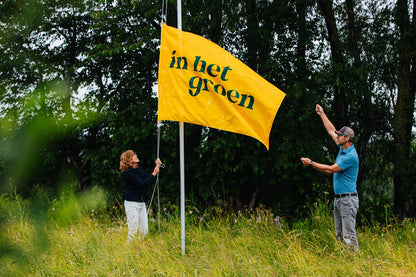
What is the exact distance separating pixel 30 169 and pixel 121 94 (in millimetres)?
9160

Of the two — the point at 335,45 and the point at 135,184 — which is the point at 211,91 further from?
the point at 335,45

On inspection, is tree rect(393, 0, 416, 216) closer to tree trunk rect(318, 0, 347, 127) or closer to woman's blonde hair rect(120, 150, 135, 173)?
tree trunk rect(318, 0, 347, 127)

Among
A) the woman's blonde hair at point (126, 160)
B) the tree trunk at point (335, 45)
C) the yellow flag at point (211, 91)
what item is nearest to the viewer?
the yellow flag at point (211, 91)

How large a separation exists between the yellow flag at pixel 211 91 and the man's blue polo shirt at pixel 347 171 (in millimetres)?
971

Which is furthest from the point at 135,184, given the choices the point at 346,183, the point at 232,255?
the point at 346,183

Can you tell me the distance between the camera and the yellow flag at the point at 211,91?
4.86 m

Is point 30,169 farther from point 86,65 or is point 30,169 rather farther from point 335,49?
point 86,65

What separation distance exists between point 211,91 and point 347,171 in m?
1.98

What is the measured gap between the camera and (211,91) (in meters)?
4.95

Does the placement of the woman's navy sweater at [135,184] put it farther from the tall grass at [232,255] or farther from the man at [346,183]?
the man at [346,183]

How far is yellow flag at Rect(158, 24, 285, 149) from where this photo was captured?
486 cm

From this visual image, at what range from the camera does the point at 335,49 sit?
8.57 meters

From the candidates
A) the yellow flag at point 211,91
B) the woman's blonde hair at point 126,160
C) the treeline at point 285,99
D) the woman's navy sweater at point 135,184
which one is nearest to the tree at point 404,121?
the treeline at point 285,99

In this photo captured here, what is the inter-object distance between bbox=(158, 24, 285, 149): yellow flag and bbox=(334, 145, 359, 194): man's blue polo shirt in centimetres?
97
